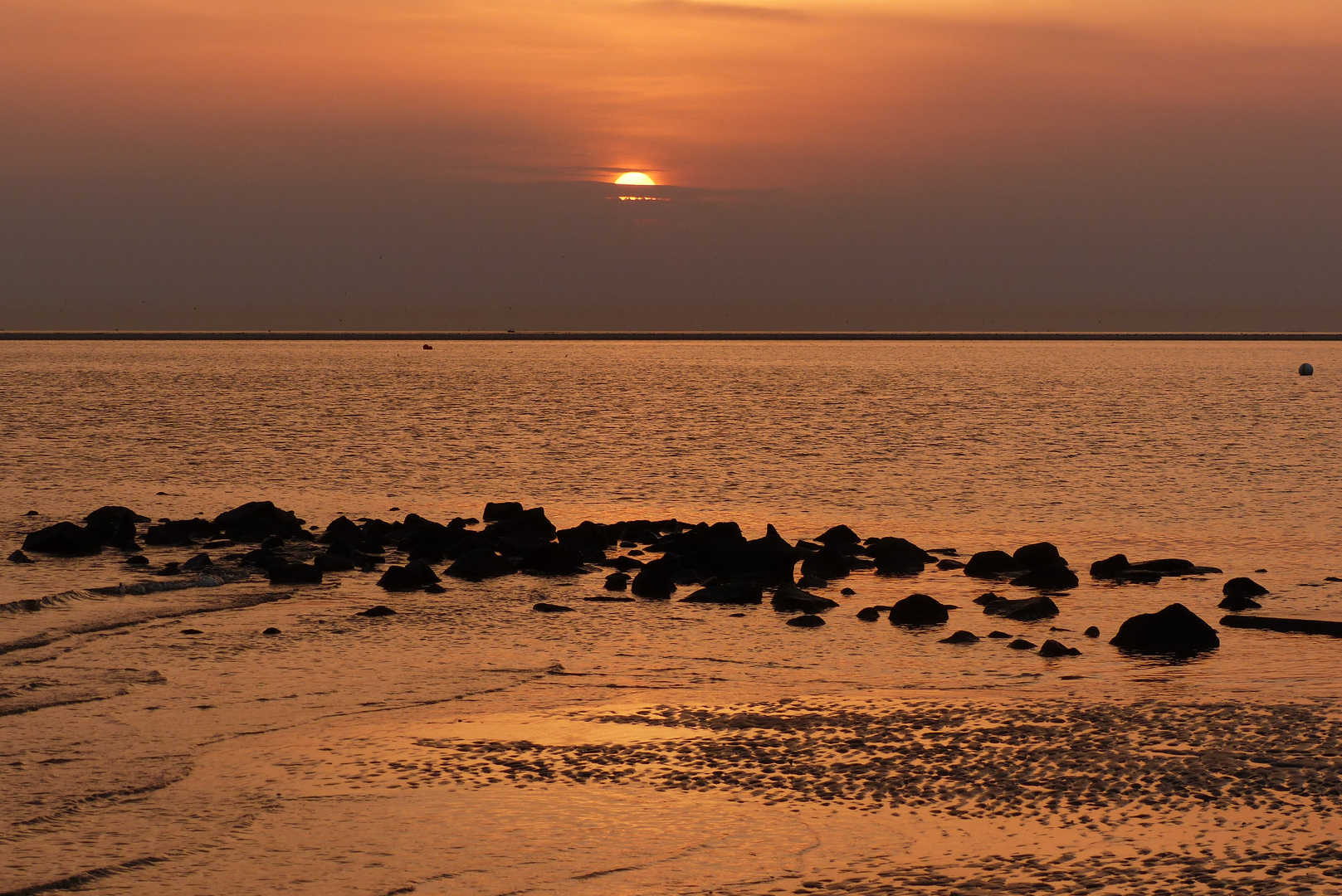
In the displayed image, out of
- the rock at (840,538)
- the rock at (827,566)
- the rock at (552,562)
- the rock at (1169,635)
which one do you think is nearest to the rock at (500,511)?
the rock at (552,562)

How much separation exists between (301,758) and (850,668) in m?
6.68

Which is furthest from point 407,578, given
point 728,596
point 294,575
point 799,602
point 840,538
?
point 840,538

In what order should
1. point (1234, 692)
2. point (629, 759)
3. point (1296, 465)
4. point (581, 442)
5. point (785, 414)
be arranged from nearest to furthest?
point (629, 759) → point (1234, 692) → point (1296, 465) → point (581, 442) → point (785, 414)

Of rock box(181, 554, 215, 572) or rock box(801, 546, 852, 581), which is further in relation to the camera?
rock box(801, 546, 852, 581)

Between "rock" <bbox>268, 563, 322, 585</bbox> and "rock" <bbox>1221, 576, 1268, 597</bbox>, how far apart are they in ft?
47.6

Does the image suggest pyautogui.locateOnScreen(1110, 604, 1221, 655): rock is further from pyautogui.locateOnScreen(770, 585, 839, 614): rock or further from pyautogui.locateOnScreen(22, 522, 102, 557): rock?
pyautogui.locateOnScreen(22, 522, 102, 557): rock

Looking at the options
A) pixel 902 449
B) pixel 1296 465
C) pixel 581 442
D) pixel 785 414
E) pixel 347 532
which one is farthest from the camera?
pixel 785 414

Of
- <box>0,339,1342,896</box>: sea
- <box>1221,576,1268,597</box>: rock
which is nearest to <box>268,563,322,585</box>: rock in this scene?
<box>0,339,1342,896</box>: sea

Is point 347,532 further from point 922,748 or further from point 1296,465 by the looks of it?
point 1296,465

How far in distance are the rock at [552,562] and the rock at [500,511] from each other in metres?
6.00

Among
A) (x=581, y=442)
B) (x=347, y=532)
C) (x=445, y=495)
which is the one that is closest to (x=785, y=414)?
(x=581, y=442)

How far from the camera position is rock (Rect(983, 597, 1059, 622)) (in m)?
19.3

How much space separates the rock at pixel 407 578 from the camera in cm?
2194

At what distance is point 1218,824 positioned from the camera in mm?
10219
